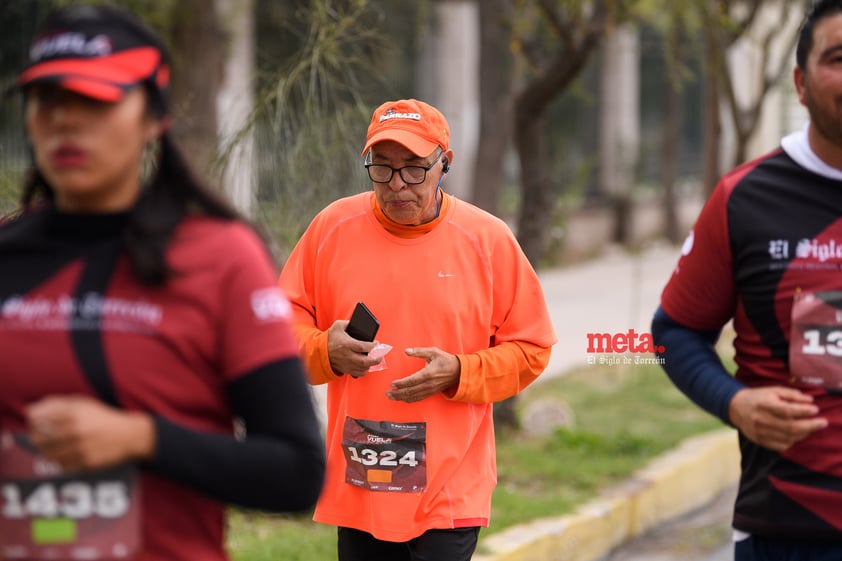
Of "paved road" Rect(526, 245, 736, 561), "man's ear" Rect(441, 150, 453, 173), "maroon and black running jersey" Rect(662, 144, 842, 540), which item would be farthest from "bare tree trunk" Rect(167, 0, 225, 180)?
"maroon and black running jersey" Rect(662, 144, 842, 540)

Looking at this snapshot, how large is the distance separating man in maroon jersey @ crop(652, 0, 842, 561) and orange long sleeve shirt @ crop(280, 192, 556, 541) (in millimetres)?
939

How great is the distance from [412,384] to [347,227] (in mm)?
569

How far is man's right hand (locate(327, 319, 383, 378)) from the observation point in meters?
3.81

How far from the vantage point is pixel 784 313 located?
3021 mm

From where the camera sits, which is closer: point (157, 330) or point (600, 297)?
point (157, 330)

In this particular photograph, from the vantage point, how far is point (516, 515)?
6668mm

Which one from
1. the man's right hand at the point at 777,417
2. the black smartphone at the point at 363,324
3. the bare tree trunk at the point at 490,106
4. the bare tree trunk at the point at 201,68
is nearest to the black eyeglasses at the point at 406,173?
the black smartphone at the point at 363,324

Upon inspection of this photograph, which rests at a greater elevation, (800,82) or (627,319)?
(800,82)

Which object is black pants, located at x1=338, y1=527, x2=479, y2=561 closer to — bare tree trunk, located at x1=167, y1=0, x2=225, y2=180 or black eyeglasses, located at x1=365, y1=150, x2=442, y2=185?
black eyeglasses, located at x1=365, y1=150, x2=442, y2=185

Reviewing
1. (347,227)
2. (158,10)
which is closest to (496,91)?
(158,10)

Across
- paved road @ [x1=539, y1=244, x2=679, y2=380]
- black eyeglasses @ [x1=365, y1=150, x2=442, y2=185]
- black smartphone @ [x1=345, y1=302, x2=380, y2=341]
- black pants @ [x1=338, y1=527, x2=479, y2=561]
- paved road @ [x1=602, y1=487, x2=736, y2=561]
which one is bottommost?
paved road @ [x1=602, y1=487, x2=736, y2=561]

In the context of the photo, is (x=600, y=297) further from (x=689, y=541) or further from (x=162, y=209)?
(x=162, y=209)

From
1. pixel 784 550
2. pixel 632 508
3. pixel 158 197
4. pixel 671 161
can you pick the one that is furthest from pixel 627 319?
pixel 158 197

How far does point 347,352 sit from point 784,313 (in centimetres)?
132
